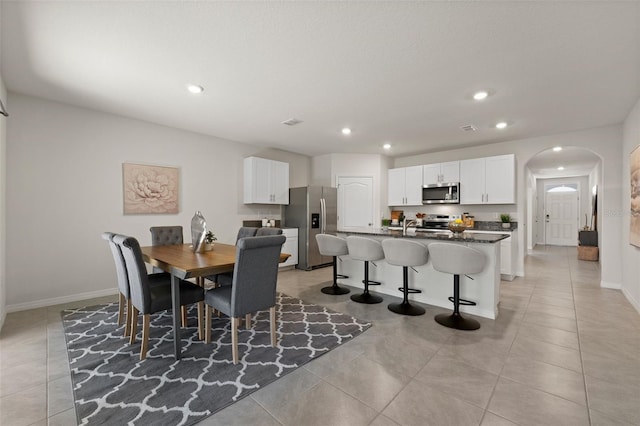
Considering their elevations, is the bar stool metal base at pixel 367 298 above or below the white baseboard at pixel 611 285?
below

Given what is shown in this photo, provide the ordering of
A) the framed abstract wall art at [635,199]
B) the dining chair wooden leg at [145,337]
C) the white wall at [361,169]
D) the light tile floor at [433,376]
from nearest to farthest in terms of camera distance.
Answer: the light tile floor at [433,376] → the dining chair wooden leg at [145,337] → the framed abstract wall art at [635,199] → the white wall at [361,169]

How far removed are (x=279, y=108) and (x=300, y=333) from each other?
2763 mm

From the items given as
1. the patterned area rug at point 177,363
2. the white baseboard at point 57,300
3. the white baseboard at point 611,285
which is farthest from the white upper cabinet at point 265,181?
the white baseboard at point 611,285

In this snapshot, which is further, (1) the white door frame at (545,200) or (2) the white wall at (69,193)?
(1) the white door frame at (545,200)

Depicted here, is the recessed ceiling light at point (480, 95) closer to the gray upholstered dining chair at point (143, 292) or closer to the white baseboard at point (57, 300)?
the gray upholstered dining chair at point (143, 292)

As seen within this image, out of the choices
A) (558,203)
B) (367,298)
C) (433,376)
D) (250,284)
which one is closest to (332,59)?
(250,284)

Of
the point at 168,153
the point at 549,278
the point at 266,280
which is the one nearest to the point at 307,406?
the point at 266,280

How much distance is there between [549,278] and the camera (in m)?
4.97

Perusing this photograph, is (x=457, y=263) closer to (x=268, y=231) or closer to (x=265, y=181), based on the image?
(x=268, y=231)

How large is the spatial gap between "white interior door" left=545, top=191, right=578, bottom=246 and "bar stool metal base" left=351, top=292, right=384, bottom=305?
31.5ft

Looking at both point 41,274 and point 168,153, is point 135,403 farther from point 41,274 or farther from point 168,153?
point 168,153

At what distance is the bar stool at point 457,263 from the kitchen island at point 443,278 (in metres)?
0.24

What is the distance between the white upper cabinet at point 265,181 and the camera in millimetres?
5352

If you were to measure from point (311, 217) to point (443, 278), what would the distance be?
288 centimetres
